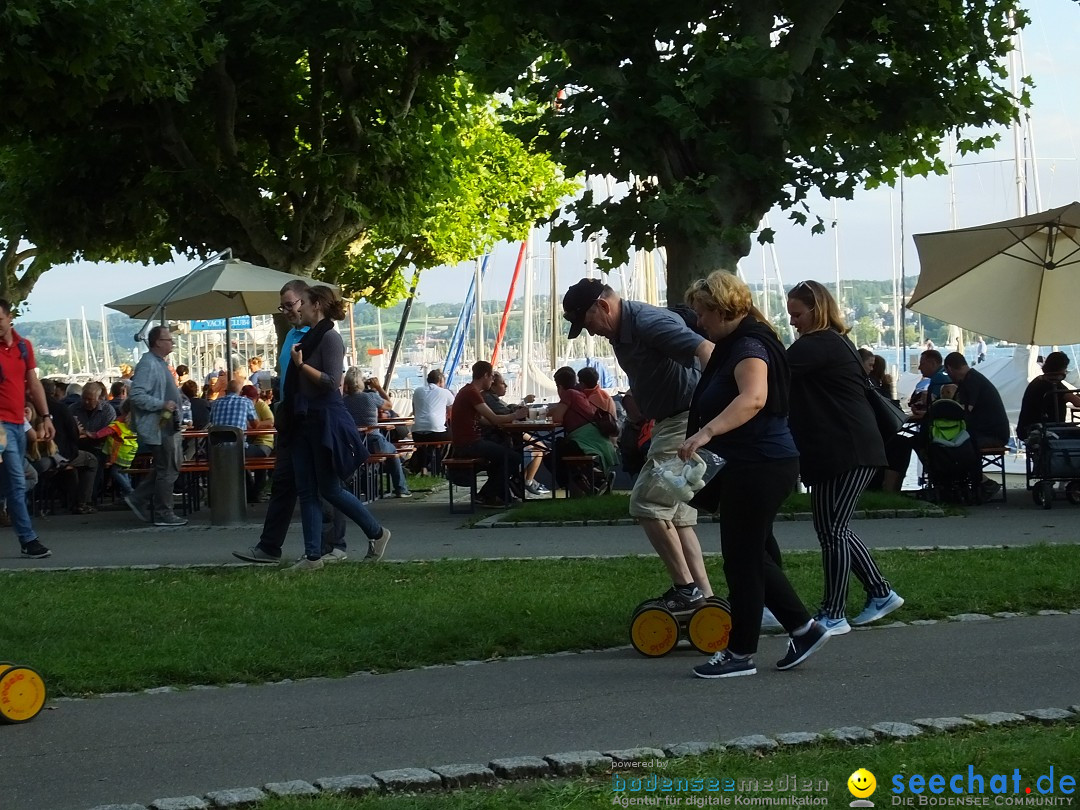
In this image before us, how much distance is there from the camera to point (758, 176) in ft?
49.4

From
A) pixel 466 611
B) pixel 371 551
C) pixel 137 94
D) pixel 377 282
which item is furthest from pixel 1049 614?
pixel 377 282

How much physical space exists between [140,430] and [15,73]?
4131 millimetres

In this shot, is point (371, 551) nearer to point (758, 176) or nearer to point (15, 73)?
point (758, 176)

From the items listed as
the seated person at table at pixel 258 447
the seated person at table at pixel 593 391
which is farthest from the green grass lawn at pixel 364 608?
the seated person at table at pixel 258 447

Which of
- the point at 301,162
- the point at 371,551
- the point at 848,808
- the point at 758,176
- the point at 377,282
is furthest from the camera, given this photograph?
the point at 377,282

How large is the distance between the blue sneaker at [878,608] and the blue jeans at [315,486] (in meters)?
4.13

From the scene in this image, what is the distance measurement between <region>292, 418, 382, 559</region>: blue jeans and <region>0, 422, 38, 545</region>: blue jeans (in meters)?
2.65

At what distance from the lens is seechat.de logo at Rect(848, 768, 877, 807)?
494 centimetres

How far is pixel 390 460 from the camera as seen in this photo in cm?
2002

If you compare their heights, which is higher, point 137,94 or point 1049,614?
point 137,94

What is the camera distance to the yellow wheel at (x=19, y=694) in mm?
6641

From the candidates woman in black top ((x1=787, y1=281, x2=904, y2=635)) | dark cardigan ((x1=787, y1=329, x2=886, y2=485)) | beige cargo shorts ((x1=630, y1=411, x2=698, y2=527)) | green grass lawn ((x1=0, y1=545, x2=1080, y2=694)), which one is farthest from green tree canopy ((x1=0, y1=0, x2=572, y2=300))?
dark cardigan ((x1=787, y1=329, x2=886, y2=485))

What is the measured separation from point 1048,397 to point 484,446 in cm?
625

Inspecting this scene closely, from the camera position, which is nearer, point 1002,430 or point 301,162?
point 1002,430
